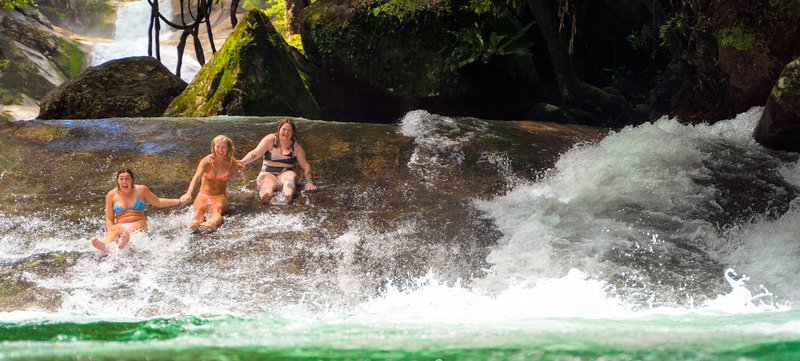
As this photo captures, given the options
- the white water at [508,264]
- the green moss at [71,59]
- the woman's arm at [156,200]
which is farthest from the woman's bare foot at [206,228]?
the green moss at [71,59]

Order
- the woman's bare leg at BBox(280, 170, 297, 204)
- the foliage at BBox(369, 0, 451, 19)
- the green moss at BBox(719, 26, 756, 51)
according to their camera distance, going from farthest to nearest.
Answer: the foliage at BBox(369, 0, 451, 19) < the green moss at BBox(719, 26, 756, 51) < the woman's bare leg at BBox(280, 170, 297, 204)

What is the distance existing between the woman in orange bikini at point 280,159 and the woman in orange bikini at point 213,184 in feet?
1.12

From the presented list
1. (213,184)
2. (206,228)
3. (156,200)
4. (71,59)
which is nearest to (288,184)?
(213,184)

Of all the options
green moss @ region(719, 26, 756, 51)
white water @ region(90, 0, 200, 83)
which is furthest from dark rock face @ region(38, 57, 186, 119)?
white water @ region(90, 0, 200, 83)

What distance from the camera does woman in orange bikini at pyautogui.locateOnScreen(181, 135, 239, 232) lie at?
21.2 feet

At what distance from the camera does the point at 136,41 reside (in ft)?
91.4

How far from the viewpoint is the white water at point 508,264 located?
15.9ft

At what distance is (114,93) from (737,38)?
8.93 metres

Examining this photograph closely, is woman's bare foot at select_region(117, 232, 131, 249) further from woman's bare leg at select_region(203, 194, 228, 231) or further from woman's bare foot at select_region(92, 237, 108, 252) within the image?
woman's bare leg at select_region(203, 194, 228, 231)

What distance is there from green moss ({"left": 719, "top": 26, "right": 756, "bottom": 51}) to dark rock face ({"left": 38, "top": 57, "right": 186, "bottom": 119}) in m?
8.09

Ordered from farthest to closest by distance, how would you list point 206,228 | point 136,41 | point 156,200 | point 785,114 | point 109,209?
point 136,41 → point 785,114 → point 156,200 → point 206,228 → point 109,209

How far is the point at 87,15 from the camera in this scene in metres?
29.9

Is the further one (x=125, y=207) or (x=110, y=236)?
(x=125, y=207)

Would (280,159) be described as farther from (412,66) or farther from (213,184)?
(412,66)
